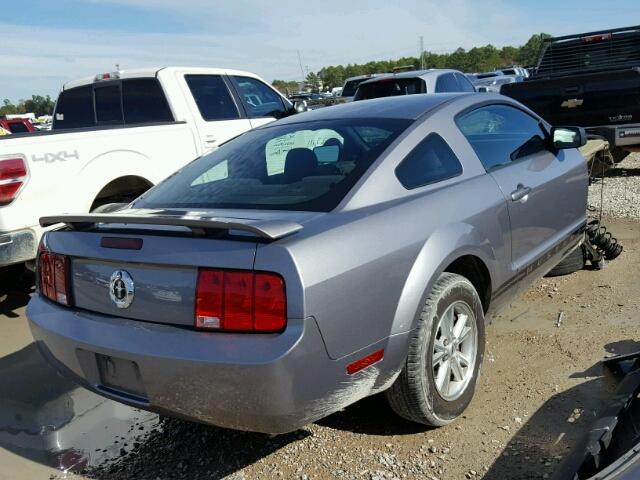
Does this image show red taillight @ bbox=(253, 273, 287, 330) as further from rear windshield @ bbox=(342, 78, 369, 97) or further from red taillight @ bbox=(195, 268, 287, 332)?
rear windshield @ bbox=(342, 78, 369, 97)

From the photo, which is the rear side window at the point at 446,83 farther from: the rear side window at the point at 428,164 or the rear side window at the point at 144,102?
the rear side window at the point at 428,164

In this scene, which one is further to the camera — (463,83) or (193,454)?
(463,83)

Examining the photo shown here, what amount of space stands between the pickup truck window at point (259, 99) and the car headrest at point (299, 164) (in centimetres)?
395

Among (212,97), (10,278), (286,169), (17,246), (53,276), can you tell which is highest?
(212,97)

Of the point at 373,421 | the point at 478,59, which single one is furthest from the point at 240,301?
the point at 478,59

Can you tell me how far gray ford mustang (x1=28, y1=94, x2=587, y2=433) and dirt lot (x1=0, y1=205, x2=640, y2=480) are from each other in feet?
0.61

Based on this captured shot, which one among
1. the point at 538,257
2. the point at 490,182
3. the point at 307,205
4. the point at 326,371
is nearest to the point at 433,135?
the point at 490,182

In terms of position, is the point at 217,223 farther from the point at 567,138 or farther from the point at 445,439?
the point at 567,138

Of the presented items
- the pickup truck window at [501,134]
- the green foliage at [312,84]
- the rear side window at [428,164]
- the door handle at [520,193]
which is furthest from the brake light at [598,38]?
the green foliage at [312,84]

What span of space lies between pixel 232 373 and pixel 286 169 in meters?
1.29

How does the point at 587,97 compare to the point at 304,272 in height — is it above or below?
above

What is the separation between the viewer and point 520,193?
139 inches

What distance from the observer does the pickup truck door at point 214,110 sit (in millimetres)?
6355

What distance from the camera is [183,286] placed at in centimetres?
232
